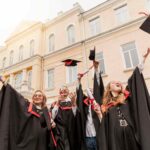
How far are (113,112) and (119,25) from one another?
10746 millimetres

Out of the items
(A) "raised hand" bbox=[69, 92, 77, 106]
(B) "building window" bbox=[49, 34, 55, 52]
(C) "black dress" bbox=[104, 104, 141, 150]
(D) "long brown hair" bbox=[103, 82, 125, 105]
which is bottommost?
(C) "black dress" bbox=[104, 104, 141, 150]

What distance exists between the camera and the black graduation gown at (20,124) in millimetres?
2523

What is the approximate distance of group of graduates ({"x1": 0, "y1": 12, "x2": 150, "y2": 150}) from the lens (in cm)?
242

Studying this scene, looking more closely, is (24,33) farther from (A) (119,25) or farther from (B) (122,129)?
(B) (122,129)

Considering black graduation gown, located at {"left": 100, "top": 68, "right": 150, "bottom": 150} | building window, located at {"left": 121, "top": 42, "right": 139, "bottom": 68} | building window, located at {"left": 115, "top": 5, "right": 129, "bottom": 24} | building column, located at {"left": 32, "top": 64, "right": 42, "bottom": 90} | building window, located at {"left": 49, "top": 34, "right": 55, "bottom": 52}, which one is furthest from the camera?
building window, located at {"left": 49, "top": 34, "right": 55, "bottom": 52}


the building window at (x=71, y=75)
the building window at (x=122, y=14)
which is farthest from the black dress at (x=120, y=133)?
the building window at (x=122, y=14)

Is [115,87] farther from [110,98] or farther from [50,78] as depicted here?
[50,78]

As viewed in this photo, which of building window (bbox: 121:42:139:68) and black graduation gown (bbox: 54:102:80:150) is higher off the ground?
building window (bbox: 121:42:139:68)

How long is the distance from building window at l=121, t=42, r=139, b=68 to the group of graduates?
8428mm

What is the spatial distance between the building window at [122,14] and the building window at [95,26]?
1721mm

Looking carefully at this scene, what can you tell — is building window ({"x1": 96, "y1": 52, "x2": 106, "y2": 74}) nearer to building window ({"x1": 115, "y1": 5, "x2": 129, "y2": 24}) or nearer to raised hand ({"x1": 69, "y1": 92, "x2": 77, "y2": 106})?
building window ({"x1": 115, "y1": 5, "x2": 129, "y2": 24})

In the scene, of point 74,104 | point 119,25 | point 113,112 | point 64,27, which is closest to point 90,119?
point 74,104

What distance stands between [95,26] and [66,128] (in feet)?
39.4

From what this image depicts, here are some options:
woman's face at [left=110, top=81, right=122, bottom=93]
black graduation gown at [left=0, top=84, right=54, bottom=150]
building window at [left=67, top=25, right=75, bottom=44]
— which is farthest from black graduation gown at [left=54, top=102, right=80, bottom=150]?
building window at [left=67, top=25, right=75, bottom=44]
